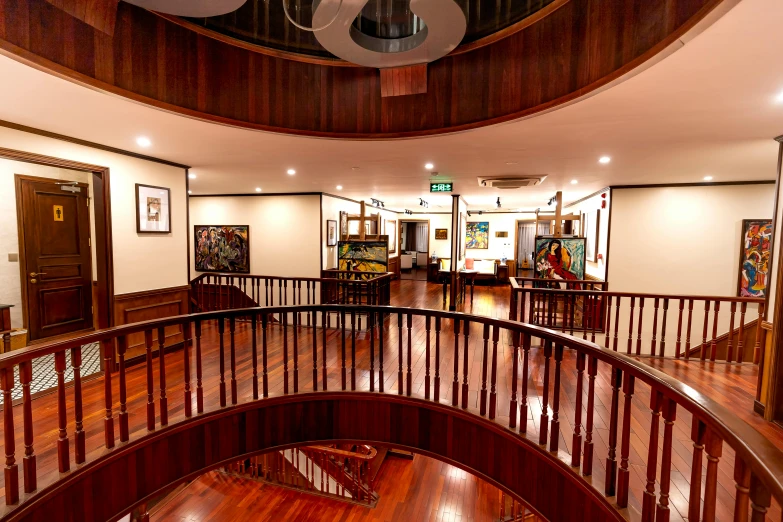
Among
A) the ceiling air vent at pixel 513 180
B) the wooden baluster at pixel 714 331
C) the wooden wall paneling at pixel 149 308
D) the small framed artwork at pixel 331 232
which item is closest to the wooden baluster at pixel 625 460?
the wooden baluster at pixel 714 331

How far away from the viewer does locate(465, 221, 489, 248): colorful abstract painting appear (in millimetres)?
13219

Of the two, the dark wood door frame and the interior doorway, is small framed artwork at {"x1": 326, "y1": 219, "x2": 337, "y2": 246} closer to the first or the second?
the dark wood door frame

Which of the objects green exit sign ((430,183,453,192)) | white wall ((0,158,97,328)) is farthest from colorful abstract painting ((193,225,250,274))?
green exit sign ((430,183,453,192))

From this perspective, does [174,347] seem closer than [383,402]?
No

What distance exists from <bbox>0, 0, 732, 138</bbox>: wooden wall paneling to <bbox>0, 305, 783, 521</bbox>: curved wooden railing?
182 centimetres

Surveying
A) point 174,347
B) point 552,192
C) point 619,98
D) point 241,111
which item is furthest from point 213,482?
point 552,192

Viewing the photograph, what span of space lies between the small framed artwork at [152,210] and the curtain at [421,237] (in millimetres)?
11779

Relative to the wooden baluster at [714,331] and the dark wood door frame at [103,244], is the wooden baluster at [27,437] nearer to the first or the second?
the dark wood door frame at [103,244]

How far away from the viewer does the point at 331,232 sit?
838 cm

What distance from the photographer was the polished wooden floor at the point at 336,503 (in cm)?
532

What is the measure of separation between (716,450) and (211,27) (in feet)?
14.6

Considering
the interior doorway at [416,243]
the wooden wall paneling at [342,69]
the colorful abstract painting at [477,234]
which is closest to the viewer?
the wooden wall paneling at [342,69]

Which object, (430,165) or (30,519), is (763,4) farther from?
(30,519)

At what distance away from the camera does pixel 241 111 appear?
3.30m
